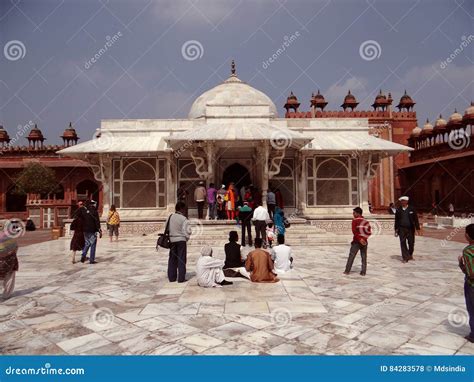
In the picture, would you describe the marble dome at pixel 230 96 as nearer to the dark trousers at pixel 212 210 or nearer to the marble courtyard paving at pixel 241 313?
the dark trousers at pixel 212 210

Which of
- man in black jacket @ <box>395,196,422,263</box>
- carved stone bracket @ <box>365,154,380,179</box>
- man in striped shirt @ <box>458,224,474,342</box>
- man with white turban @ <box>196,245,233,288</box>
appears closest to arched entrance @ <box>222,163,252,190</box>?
carved stone bracket @ <box>365,154,380,179</box>

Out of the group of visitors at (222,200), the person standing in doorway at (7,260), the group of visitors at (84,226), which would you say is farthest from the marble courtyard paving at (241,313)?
the group of visitors at (222,200)

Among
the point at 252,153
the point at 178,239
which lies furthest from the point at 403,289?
the point at 252,153

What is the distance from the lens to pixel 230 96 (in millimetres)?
17953

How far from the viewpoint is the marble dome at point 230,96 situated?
17.8 meters

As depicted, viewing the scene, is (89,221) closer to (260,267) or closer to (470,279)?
(260,267)

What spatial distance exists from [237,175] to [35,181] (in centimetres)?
1887

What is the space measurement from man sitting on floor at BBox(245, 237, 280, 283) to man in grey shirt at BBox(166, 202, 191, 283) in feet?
3.69

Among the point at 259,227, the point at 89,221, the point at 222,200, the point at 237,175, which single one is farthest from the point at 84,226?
the point at 237,175

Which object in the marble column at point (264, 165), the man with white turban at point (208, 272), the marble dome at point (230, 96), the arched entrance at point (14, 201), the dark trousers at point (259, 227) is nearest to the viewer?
the man with white turban at point (208, 272)

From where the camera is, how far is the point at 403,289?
17.7 ft

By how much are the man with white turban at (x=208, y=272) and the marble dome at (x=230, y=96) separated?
496 inches

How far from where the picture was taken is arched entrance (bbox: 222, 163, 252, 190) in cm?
1541

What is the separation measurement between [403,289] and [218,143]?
349 inches
